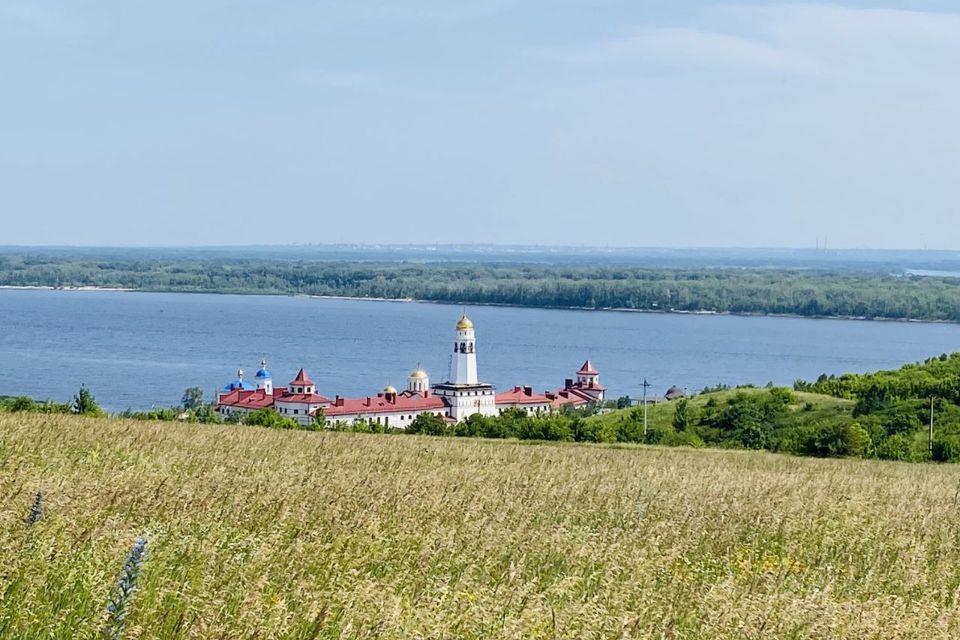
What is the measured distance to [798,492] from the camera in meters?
10.6

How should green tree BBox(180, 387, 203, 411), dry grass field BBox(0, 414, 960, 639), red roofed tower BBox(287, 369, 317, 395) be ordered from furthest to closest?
red roofed tower BBox(287, 369, 317, 395)
green tree BBox(180, 387, 203, 411)
dry grass field BBox(0, 414, 960, 639)

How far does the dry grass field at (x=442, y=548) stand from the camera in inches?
197

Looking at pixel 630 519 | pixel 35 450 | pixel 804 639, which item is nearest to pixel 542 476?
pixel 630 519

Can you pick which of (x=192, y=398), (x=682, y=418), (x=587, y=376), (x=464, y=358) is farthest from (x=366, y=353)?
(x=682, y=418)

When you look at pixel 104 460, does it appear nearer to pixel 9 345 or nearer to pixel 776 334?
pixel 9 345

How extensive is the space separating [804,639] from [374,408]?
7415 cm

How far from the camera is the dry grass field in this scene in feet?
16.4

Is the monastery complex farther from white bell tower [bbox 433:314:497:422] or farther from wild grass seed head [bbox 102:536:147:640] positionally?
wild grass seed head [bbox 102:536:147:640]

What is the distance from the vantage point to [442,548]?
671 centimetres

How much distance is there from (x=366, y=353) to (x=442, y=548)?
136856 millimetres

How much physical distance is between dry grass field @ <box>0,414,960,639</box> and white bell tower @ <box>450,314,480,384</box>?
84351mm

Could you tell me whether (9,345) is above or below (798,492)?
below

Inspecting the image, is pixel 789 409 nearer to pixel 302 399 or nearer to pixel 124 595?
pixel 302 399

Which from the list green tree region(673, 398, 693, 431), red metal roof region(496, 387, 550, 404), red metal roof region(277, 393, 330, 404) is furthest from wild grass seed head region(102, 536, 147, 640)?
red metal roof region(496, 387, 550, 404)
